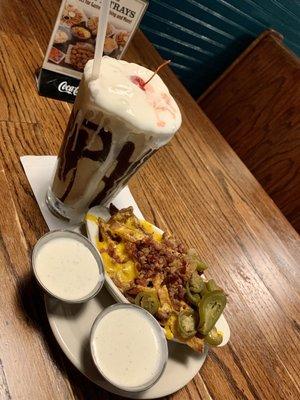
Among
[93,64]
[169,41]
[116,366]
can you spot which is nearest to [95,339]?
[116,366]

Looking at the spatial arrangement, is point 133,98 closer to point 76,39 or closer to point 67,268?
point 67,268

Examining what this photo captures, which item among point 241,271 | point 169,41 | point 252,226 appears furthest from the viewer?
point 169,41

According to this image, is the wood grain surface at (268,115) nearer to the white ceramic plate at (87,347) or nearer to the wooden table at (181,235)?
the wooden table at (181,235)

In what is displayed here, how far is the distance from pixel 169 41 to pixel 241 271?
1.97 meters

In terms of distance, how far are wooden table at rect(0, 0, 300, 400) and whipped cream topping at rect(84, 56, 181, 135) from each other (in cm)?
33

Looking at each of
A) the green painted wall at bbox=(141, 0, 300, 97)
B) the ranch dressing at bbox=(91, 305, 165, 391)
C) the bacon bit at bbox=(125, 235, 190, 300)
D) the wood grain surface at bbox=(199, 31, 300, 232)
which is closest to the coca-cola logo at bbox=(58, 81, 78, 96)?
the bacon bit at bbox=(125, 235, 190, 300)

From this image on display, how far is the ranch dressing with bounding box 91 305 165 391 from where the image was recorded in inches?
26.1

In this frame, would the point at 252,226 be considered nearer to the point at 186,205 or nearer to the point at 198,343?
the point at 186,205

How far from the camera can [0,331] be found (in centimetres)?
68

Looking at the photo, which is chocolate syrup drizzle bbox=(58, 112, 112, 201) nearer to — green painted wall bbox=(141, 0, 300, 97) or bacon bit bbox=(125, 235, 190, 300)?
bacon bit bbox=(125, 235, 190, 300)

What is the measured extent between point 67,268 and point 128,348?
7.2 inches

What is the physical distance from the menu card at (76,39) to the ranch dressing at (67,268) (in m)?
0.60

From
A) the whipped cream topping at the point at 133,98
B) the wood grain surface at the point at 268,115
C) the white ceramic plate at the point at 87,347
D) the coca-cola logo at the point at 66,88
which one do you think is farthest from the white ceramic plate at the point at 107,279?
the wood grain surface at the point at 268,115

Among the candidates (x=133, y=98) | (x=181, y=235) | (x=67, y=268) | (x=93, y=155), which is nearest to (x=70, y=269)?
(x=67, y=268)
